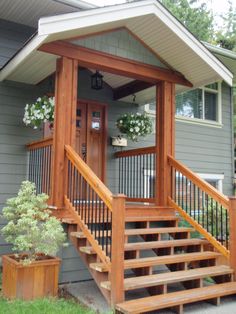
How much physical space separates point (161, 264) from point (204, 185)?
1.41 m

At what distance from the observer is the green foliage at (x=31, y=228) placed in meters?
4.25

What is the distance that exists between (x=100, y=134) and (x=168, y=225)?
243 centimetres

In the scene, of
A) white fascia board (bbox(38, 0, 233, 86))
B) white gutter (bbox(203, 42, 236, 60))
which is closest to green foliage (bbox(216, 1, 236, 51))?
white gutter (bbox(203, 42, 236, 60))

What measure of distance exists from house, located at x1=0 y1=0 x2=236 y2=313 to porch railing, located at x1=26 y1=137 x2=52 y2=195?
19 millimetres

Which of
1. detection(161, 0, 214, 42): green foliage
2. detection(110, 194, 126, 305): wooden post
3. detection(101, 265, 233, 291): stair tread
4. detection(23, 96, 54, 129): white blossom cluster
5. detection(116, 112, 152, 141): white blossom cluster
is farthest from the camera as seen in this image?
detection(161, 0, 214, 42): green foliage

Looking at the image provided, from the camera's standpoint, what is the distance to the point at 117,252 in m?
3.82

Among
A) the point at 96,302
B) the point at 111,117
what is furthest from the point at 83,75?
the point at 96,302

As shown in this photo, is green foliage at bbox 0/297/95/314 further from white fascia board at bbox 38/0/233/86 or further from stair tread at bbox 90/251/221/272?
white fascia board at bbox 38/0/233/86

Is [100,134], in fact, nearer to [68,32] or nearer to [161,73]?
[161,73]

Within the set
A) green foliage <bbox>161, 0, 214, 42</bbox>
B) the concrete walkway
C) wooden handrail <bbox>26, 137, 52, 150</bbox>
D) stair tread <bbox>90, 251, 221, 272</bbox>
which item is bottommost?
the concrete walkway

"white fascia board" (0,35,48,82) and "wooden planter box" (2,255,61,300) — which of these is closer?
"wooden planter box" (2,255,61,300)

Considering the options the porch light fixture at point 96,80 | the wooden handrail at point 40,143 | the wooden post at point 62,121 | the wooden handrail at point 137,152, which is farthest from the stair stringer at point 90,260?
the porch light fixture at point 96,80

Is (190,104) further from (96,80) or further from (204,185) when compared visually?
(204,185)

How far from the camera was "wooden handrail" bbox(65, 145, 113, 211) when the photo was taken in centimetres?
412
